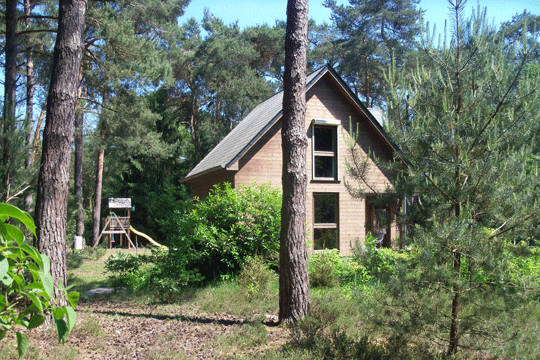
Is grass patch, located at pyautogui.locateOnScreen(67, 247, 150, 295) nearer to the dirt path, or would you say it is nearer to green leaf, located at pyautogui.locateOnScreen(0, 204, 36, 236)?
the dirt path

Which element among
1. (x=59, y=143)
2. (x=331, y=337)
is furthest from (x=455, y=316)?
(x=59, y=143)

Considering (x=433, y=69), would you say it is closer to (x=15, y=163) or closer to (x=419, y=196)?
(x=419, y=196)

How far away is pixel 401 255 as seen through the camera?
4848mm

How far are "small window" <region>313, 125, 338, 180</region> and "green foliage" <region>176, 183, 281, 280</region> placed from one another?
4.20m

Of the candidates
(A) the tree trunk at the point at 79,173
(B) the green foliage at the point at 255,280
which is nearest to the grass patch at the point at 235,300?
(B) the green foliage at the point at 255,280

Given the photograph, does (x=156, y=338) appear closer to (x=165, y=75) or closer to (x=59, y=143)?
(x=59, y=143)

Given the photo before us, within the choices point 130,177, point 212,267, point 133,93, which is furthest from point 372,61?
point 212,267

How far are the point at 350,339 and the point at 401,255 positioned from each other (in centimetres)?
123

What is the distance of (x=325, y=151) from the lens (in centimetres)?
1360

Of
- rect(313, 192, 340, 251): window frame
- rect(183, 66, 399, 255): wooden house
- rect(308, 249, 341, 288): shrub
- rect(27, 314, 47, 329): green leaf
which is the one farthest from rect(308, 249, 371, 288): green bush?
rect(27, 314, 47, 329): green leaf

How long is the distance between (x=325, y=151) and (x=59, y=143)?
906 cm

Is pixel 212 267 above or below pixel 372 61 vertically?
below

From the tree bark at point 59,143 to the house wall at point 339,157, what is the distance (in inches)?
253

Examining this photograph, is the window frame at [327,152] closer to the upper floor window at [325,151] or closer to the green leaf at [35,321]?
the upper floor window at [325,151]
